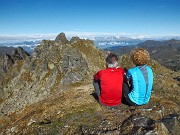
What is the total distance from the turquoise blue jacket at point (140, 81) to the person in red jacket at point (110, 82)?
0.78m

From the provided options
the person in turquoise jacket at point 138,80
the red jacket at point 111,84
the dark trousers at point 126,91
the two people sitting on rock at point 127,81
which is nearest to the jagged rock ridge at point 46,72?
the red jacket at point 111,84

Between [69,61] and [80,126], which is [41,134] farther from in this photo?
[69,61]

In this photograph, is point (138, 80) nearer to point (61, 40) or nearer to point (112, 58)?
point (112, 58)

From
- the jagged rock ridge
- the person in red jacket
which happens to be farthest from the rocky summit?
the person in red jacket

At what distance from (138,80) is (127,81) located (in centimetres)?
95

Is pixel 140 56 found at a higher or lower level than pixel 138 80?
higher

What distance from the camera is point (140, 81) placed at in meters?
18.2

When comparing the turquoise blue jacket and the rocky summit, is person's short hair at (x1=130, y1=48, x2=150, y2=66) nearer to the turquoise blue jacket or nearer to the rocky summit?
the turquoise blue jacket

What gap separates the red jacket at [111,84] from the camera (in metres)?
18.5

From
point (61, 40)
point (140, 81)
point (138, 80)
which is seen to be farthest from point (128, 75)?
point (61, 40)

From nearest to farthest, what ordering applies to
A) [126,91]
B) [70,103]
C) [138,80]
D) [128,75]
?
[138,80]
[128,75]
[126,91]
[70,103]

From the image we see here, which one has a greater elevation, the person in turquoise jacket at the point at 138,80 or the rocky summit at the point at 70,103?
the person in turquoise jacket at the point at 138,80

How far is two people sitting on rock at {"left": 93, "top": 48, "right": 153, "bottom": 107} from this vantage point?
17.9 meters

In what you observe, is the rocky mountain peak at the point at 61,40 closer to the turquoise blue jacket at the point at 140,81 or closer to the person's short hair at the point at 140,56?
the turquoise blue jacket at the point at 140,81
